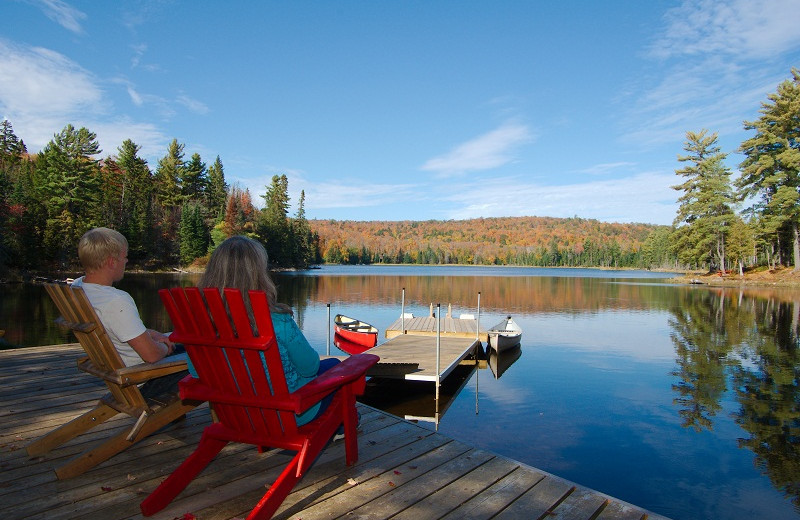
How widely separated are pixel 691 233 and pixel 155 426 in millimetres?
61761

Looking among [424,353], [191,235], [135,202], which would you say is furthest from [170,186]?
[424,353]

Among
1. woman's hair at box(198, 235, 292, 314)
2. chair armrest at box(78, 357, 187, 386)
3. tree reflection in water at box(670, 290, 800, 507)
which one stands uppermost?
woman's hair at box(198, 235, 292, 314)

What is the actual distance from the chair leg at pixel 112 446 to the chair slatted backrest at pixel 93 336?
0.17 m

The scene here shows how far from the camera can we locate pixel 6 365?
600 centimetres

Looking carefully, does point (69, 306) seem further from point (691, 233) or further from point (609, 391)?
point (691, 233)

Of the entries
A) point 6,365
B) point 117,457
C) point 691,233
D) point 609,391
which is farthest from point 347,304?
point 691,233

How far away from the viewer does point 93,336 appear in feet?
9.46

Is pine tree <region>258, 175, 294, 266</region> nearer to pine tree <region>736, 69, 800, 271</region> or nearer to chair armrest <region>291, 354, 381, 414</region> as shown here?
pine tree <region>736, 69, 800, 271</region>

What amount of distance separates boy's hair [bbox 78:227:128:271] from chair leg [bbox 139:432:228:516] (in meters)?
1.37

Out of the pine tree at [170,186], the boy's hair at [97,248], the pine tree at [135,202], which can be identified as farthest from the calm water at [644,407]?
the pine tree at [170,186]

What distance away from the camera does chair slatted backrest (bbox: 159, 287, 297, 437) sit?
214 cm

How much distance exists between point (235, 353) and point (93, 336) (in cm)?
124

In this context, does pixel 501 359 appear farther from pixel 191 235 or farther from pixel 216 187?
pixel 216 187

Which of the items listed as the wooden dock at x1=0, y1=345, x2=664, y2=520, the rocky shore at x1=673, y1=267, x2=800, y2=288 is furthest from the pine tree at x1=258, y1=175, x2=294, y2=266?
the wooden dock at x1=0, y1=345, x2=664, y2=520
